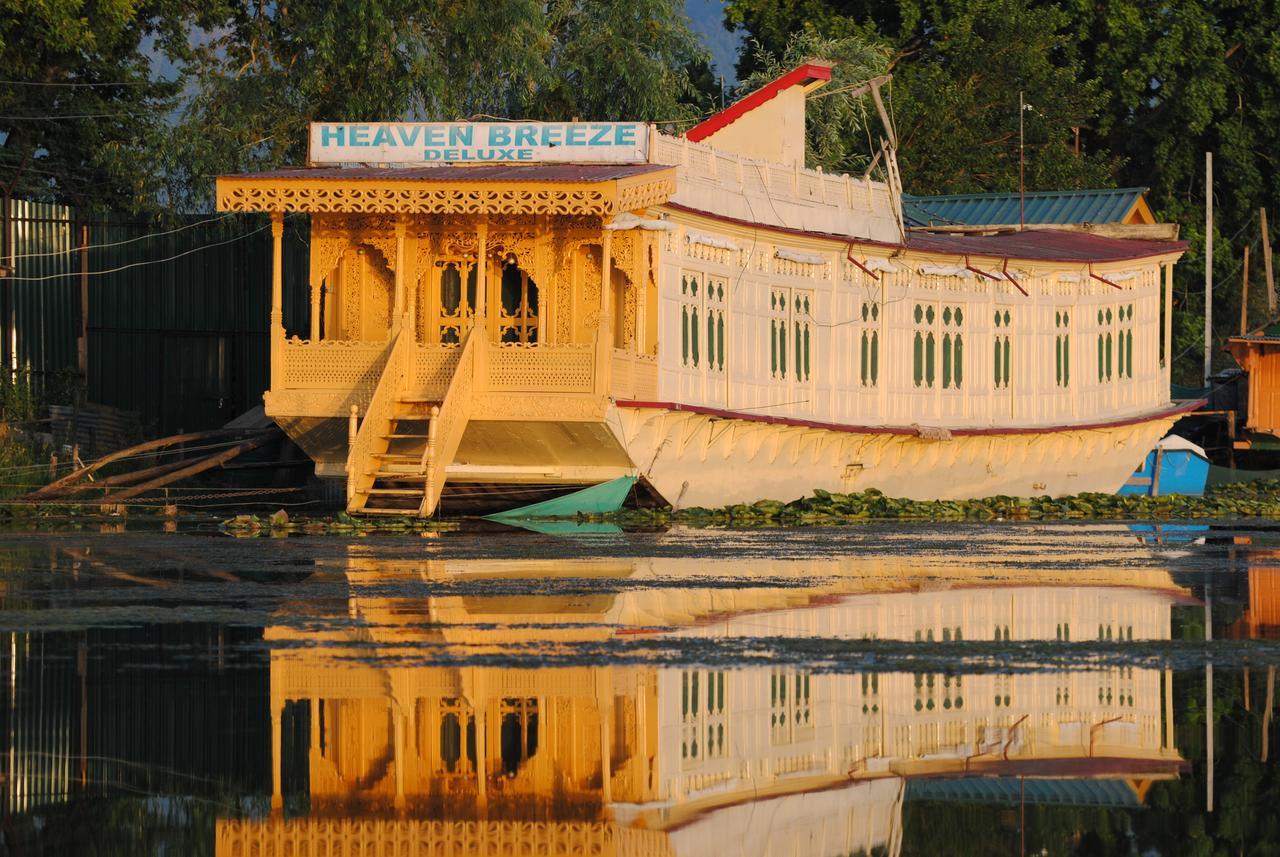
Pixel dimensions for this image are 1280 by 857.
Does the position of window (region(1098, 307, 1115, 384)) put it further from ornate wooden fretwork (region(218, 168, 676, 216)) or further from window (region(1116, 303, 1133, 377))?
ornate wooden fretwork (region(218, 168, 676, 216))

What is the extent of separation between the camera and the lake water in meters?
7.34

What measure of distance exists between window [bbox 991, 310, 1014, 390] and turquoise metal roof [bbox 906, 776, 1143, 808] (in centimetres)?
2464

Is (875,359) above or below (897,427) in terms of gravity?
above

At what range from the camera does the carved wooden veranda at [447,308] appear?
24312 millimetres

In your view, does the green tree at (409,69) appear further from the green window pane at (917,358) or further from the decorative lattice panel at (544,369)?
the decorative lattice panel at (544,369)

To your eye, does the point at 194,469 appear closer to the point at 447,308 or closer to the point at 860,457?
the point at 447,308

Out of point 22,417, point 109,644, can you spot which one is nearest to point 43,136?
point 22,417

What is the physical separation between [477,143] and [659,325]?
307cm

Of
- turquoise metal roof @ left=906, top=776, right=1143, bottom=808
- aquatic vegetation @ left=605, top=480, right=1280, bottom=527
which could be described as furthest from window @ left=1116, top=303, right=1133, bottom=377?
turquoise metal roof @ left=906, top=776, right=1143, bottom=808

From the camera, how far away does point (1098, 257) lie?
3312 cm

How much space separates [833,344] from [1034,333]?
4.34 metres

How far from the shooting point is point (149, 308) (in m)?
34.5

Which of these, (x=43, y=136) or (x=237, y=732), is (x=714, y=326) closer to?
(x=43, y=136)

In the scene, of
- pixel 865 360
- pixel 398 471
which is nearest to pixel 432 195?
pixel 398 471
